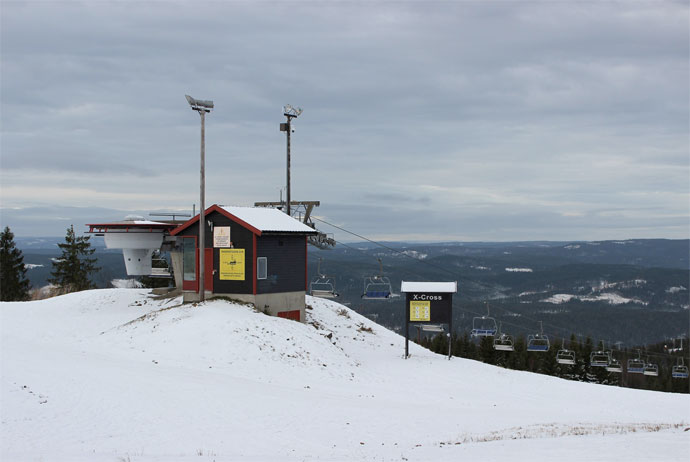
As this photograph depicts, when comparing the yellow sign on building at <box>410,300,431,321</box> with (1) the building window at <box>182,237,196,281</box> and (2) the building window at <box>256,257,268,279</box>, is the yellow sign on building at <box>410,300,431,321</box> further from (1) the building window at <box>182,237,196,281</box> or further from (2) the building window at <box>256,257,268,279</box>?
(1) the building window at <box>182,237,196,281</box>

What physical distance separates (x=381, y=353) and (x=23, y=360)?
61.4ft

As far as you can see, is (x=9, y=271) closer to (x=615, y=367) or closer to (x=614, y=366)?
(x=615, y=367)

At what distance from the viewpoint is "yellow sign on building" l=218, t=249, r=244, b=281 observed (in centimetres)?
3170

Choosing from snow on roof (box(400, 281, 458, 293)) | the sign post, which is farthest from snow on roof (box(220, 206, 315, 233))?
the sign post

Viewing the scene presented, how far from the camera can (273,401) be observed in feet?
64.0

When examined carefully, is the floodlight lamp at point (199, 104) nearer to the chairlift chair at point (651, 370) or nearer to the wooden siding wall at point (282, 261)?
the wooden siding wall at point (282, 261)

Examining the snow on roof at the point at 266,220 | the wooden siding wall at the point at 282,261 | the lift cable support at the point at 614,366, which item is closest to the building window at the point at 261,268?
the wooden siding wall at the point at 282,261

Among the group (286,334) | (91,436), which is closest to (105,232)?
(286,334)

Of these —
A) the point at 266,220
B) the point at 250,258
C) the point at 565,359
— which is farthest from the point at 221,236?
the point at 565,359

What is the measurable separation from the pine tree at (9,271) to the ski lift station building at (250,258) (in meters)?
37.6

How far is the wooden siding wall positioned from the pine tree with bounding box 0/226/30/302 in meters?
42.3

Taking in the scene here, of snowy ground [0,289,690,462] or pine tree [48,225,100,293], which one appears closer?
snowy ground [0,289,690,462]

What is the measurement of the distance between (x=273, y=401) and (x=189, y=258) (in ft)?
53.8

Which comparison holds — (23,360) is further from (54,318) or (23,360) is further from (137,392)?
(54,318)
